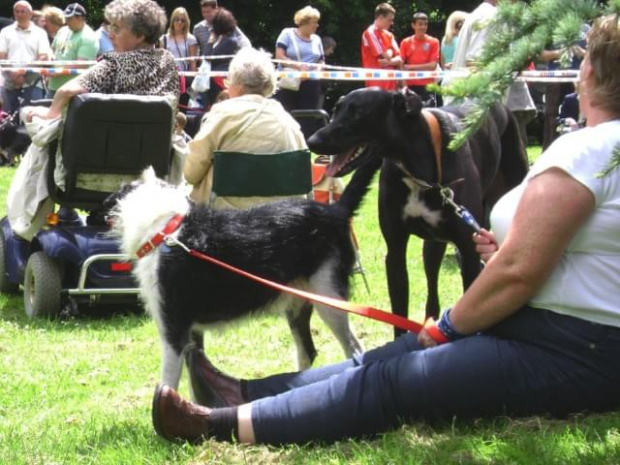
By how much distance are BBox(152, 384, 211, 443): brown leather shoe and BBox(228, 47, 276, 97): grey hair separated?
2.61 meters

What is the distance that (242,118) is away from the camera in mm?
5734

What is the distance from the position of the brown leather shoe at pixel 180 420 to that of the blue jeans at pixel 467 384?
8.0 inches

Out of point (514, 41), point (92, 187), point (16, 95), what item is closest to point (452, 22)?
point (16, 95)

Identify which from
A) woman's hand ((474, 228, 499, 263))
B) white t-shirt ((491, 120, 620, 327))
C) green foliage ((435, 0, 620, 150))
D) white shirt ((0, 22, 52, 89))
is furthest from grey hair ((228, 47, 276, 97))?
white shirt ((0, 22, 52, 89))

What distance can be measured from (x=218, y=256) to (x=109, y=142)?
236 cm

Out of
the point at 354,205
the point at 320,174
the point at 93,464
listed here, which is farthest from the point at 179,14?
the point at 93,464

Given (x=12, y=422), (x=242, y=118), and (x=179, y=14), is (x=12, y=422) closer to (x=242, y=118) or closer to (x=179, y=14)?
(x=242, y=118)

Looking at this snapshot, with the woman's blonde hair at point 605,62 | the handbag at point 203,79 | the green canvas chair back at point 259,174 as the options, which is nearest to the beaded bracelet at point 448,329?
the woman's blonde hair at point 605,62

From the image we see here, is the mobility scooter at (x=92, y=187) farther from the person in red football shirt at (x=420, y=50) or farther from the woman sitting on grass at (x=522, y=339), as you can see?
the person in red football shirt at (x=420, y=50)

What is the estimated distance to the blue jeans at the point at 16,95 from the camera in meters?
15.8

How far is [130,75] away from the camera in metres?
6.46

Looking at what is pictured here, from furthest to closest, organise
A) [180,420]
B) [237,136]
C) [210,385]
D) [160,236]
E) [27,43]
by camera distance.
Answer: [27,43] → [237,136] → [160,236] → [210,385] → [180,420]

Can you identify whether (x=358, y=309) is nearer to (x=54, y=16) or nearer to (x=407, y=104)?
(x=407, y=104)

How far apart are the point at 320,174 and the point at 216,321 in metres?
3.49
